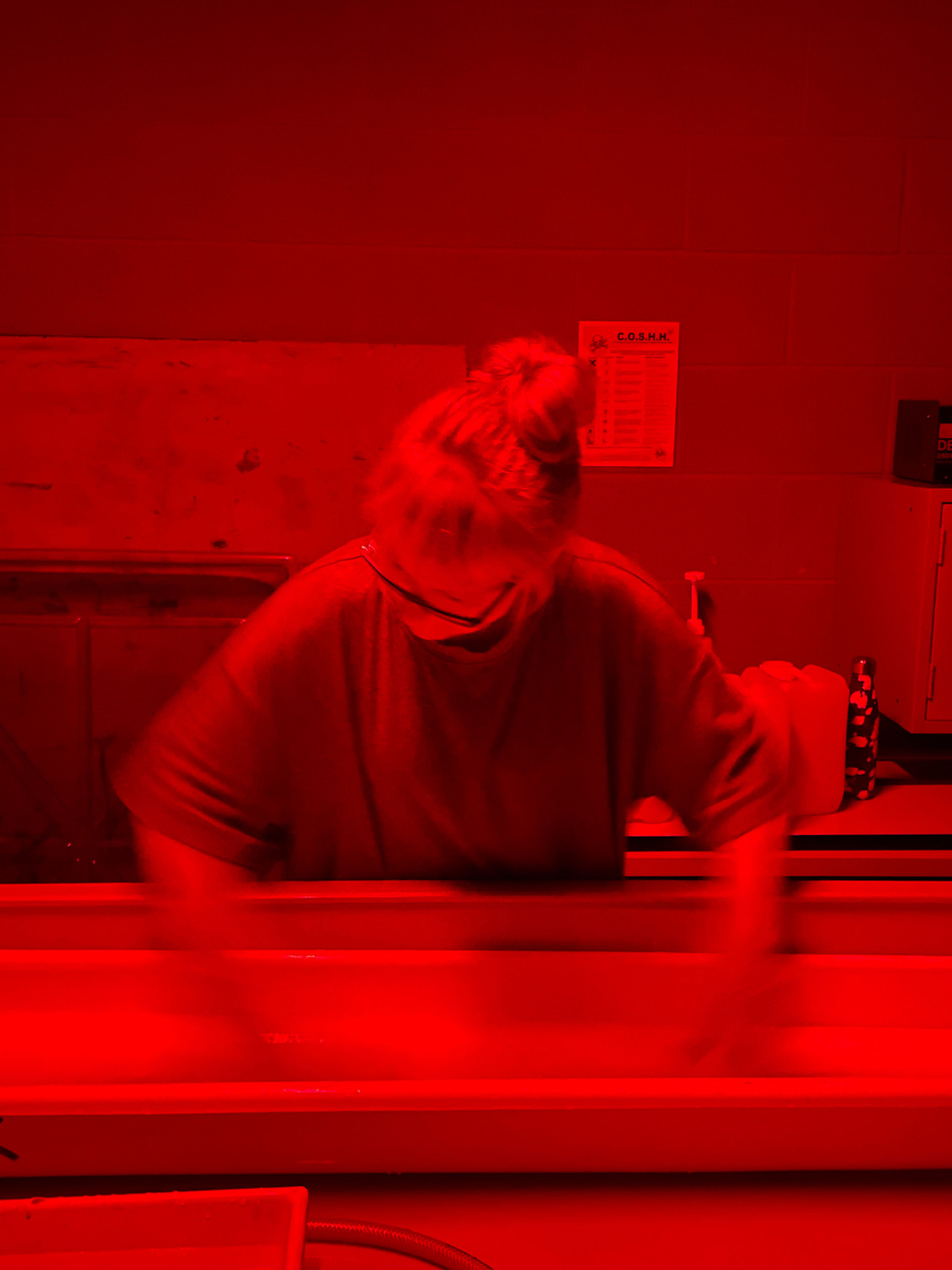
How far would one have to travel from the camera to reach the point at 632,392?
225cm

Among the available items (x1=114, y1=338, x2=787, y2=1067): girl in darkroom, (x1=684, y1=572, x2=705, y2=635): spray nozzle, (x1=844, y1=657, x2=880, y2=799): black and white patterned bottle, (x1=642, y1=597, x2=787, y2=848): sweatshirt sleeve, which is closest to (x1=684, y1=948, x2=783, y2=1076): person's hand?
(x1=114, y1=338, x2=787, y2=1067): girl in darkroom

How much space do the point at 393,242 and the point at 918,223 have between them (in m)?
1.08

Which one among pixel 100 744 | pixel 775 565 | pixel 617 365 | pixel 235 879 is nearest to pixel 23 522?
pixel 100 744

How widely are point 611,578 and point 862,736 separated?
1.04m

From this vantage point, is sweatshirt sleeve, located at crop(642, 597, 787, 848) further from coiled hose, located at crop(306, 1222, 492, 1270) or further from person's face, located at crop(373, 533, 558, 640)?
coiled hose, located at crop(306, 1222, 492, 1270)

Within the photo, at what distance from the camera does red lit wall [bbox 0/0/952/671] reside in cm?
211

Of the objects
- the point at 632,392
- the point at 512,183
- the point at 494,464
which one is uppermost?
the point at 512,183

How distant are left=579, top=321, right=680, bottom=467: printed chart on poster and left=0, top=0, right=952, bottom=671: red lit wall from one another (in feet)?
0.11

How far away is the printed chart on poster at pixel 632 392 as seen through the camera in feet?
7.32

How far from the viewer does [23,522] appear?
2.22 meters

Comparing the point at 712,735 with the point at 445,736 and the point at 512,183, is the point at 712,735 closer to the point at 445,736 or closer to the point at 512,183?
the point at 445,736

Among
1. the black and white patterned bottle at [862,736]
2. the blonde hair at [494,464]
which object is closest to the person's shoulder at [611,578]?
the blonde hair at [494,464]

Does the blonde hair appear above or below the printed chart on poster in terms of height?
below

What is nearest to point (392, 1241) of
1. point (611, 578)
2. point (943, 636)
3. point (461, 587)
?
point (461, 587)
